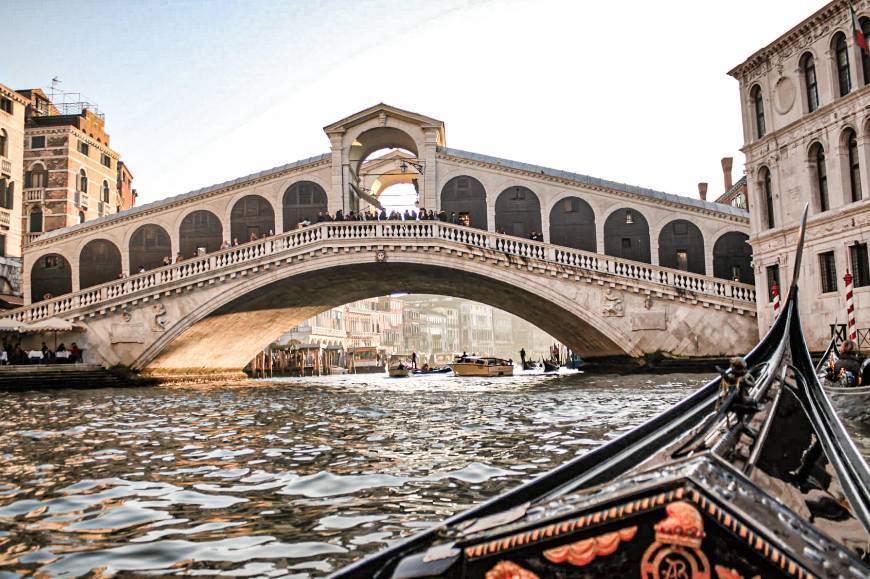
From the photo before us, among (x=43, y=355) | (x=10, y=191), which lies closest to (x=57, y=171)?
(x=10, y=191)

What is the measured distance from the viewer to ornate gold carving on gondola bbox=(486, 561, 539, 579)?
1.53 metres

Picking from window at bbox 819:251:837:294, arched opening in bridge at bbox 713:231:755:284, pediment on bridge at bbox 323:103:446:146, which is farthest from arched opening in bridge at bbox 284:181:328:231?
window at bbox 819:251:837:294

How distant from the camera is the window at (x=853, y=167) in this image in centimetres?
1517

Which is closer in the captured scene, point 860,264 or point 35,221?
point 860,264

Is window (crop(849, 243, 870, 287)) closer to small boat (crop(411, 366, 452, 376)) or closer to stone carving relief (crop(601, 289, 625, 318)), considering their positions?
stone carving relief (crop(601, 289, 625, 318))

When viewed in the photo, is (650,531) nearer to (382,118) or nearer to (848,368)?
(848,368)

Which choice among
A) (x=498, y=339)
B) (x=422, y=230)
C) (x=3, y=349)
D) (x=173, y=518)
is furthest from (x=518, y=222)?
(x=498, y=339)

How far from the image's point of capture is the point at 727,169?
30.9 meters

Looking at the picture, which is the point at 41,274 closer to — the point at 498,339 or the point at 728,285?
the point at 728,285

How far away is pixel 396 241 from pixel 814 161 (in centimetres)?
1013

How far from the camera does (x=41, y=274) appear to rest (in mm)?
24078

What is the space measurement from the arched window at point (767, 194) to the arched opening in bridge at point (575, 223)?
225 inches

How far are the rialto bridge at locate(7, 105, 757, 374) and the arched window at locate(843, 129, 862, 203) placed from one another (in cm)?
388

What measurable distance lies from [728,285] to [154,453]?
15976mm
